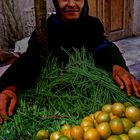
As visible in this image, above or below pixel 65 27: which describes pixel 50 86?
below

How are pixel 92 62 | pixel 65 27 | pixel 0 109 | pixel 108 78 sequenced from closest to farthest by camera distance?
pixel 0 109
pixel 108 78
pixel 92 62
pixel 65 27

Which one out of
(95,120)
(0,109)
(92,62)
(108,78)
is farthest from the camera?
(92,62)

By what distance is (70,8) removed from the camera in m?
2.14

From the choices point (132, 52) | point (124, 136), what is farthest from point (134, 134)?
point (132, 52)

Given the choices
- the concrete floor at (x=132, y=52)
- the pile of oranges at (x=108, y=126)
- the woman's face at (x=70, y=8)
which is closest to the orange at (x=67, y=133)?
the pile of oranges at (x=108, y=126)

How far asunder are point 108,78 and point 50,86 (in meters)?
0.35

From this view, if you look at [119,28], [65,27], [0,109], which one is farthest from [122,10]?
[0,109]

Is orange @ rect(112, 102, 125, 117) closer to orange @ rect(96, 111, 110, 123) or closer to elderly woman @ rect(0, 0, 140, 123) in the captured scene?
orange @ rect(96, 111, 110, 123)

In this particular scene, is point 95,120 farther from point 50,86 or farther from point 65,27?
point 65,27

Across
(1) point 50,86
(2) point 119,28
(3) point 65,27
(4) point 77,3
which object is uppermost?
(4) point 77,3

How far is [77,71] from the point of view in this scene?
197cm

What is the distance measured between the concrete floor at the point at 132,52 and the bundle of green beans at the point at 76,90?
3.22 meters

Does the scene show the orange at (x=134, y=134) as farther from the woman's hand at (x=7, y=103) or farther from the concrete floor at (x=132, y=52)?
the concrete floor at (x=132, y=52)

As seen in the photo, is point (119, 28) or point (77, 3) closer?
point (77, 3)
